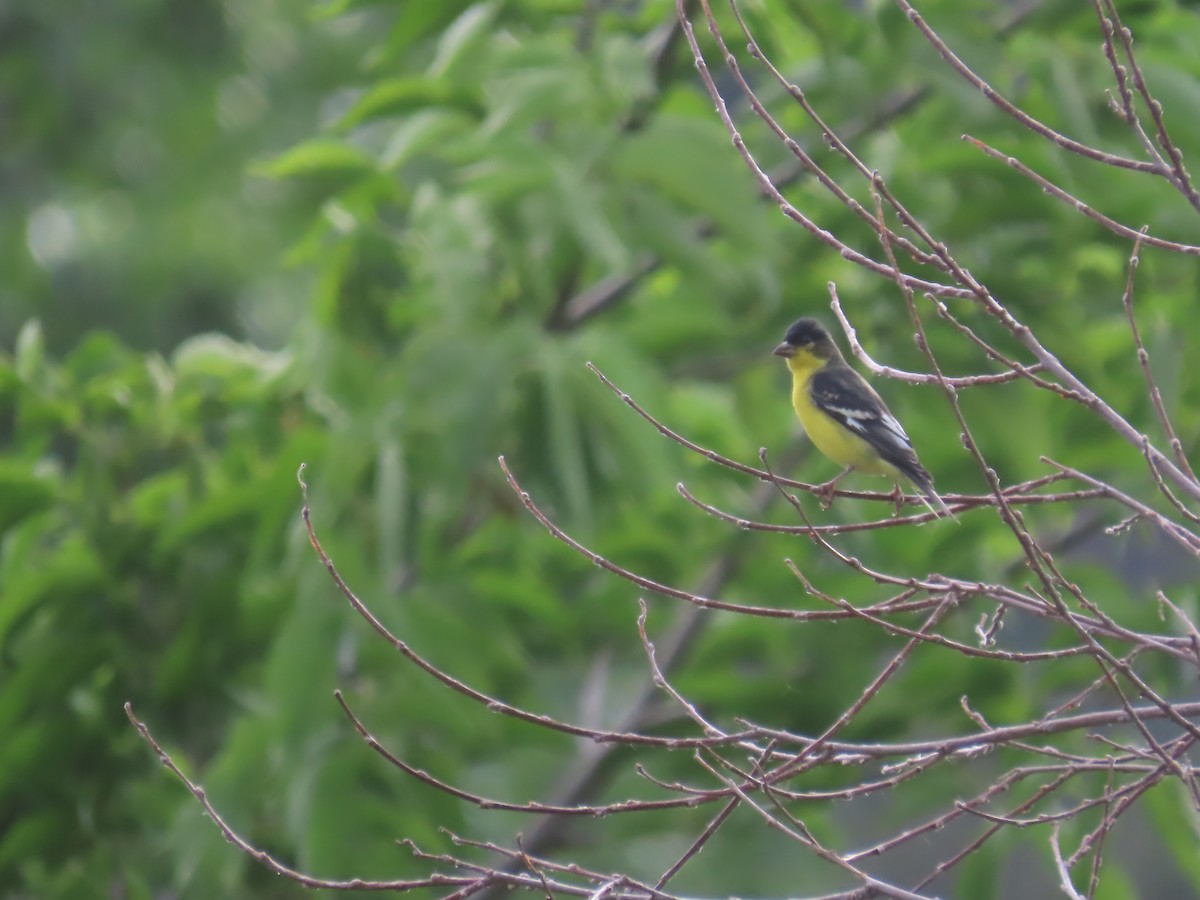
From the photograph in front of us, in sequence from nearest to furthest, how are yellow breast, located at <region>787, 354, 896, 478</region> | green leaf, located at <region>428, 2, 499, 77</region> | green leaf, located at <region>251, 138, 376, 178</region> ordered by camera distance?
yellow breast, located at <region>787, 354, 896, 478</region>
green leaf, located at <region>428, 2, 499, 77</region>
green leaf, located at <region>251, 138, 376, 178</region>

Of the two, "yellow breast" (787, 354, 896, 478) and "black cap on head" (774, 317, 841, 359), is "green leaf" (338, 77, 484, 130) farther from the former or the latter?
"yellow breast" (787, 354, 896, 478)

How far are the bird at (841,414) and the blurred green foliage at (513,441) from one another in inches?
5.9

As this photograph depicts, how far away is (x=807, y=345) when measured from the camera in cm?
529

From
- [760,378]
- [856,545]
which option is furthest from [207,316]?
[856,545]

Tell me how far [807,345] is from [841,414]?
37 cm

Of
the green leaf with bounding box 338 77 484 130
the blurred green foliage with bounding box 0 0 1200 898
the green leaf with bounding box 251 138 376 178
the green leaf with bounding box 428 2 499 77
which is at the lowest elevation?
the blurred green foliage with bounding box 0 0 1200 898

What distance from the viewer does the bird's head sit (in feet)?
16.9

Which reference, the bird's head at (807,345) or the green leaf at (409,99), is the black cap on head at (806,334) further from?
the green leaf at (409,99)

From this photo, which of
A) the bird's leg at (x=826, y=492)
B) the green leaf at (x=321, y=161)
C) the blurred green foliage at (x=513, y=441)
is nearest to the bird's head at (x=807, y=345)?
the blurred green foliage at (x=513, y=441)

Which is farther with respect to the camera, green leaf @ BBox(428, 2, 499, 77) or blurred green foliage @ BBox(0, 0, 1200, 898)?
green leaf @ BBox(428, 2, 499, 77)

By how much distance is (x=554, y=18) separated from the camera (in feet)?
18.4

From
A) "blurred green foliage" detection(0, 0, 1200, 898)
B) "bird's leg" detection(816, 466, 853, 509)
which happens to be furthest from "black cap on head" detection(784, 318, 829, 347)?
"bird's leg" detection(816, 466, 853, 509)

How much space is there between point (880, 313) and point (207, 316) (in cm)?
1143

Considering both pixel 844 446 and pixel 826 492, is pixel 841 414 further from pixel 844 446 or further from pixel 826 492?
pixel 826 492
